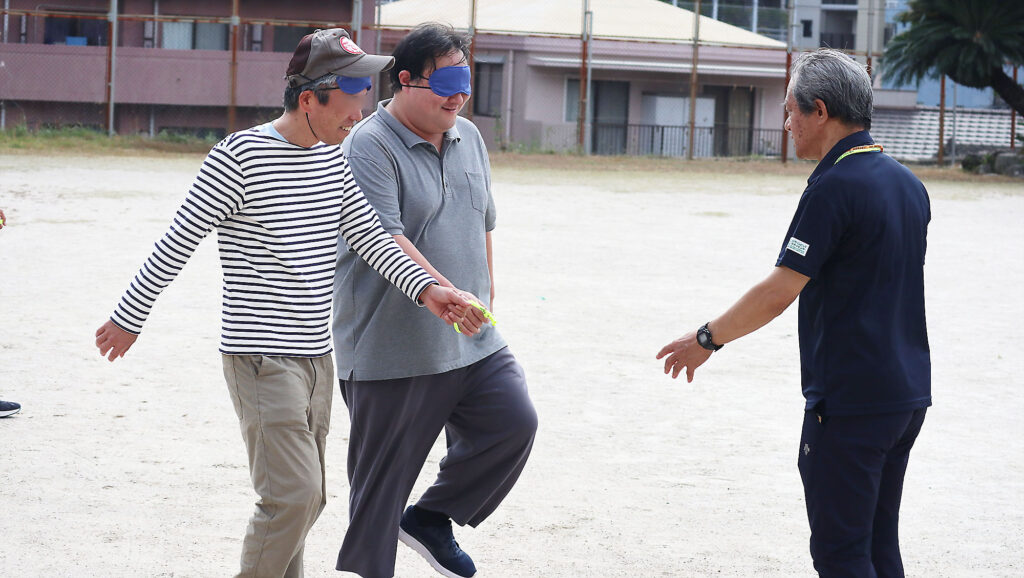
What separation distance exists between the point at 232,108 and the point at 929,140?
23653 mm

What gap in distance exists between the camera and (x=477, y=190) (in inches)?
163

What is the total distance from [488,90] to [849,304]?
3363cm

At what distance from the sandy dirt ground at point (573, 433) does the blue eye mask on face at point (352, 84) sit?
65.0 inches

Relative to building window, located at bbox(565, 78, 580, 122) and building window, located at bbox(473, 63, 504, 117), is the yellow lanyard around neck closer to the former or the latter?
building window, located at bbox(473, 63, 504, 117)

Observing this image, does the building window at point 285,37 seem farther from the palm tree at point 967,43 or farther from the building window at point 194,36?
the palm tree at point 967,43

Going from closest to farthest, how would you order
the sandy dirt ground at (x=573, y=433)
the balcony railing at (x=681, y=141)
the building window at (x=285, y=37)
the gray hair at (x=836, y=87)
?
the gray hair at (x=836, y=87) → the sandy dirt ground at (x=573, y=433) → the building window at (x=285, y=37) → the balcony railing at (x=681, y=141)

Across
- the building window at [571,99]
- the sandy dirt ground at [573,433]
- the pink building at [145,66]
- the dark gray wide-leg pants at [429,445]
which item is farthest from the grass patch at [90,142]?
the dark gray wide-leg pants at [429,445]

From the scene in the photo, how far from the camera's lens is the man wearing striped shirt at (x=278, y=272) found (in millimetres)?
3455

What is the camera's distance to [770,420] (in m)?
6.38

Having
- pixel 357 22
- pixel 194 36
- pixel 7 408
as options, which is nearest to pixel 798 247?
pixel 7 408

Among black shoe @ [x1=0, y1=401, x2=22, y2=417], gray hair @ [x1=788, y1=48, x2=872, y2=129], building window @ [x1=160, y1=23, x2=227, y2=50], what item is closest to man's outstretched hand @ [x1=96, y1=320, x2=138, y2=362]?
gray hair @ [x1=788, y1=48, x2=872, y2=129]

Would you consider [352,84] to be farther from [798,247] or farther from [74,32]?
[74,32]

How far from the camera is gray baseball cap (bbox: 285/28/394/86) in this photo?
353 centimetres

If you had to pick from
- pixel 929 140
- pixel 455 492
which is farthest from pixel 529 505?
pixel 929 140
